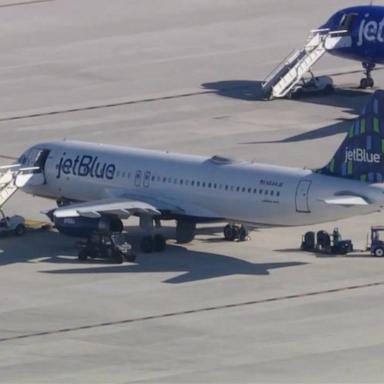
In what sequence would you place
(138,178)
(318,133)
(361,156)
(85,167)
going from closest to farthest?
(361,156) < (138,178) < (85,167) < (318,133)

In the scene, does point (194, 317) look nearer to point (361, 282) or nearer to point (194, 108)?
point (361, 282)

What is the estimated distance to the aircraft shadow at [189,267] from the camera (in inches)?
2982

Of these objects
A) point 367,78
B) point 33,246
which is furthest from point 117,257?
point 367,78

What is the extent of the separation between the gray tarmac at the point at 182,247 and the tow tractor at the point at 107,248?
0.56 metres

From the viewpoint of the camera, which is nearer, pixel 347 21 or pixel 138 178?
pixel 138 178

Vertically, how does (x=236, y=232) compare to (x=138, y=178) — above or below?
below

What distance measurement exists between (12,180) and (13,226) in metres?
3.27

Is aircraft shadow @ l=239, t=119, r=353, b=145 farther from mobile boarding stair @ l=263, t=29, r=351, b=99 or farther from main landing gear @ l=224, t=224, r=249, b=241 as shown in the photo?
main landing gear @ l=224, t=224, r=249, b=241

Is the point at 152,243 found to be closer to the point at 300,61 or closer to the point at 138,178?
the point at 138,178

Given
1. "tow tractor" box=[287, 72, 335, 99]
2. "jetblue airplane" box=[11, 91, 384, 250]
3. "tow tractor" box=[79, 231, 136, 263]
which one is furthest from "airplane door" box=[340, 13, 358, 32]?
"tow tractor" box=[79, 231, 136, 263]

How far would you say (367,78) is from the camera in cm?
11681

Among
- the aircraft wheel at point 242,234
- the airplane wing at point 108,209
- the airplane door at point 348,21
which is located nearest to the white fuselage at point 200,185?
the airplane wing at point 108,209

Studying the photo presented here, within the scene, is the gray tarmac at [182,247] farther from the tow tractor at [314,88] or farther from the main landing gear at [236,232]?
the tow tractor at [314,88]

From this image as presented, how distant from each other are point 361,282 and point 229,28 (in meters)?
61.7
